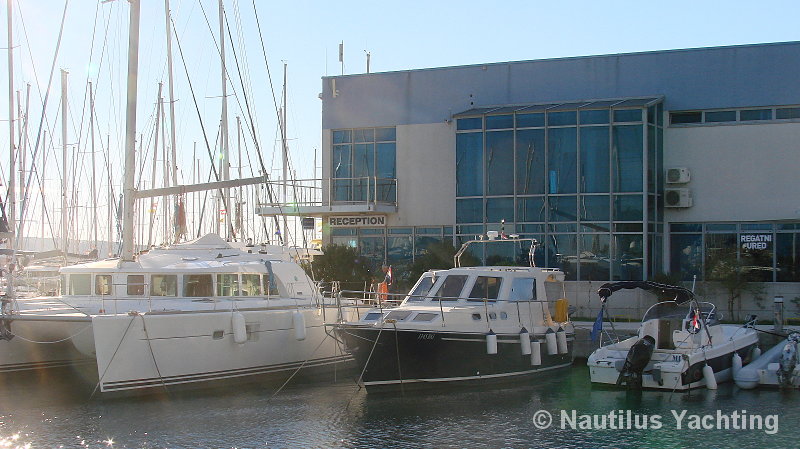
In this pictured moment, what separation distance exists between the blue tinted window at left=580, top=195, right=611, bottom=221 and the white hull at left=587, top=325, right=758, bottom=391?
31.6 ft

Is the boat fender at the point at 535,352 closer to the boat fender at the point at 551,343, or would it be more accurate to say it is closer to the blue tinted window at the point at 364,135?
the boat fender at the point at 551,343

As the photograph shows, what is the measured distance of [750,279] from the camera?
98.9 feet

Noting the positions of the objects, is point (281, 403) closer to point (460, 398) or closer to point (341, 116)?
point (460, 398)

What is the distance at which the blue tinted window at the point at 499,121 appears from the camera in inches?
1267

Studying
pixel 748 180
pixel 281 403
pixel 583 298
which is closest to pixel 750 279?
pixel 748 180

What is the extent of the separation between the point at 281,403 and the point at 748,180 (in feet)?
63.2

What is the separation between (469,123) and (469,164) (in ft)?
4.70

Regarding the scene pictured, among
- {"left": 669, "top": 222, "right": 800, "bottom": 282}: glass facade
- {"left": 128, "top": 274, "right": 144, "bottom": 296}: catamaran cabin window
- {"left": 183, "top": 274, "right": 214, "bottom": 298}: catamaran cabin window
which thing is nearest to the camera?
{"left": 128, "top": 274, "right": 144, "bottom": 296}: catamaran cabin window

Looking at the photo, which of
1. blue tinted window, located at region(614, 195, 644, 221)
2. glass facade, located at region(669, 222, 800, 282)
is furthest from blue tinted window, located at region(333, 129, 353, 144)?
glass facade, located at region(669, 222, 800, 282)

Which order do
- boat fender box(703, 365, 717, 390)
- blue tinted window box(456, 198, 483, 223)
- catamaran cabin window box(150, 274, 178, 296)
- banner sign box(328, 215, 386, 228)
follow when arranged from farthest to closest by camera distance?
banner sign box(328, 215, 386, 228) < blue tinted window box(456, 198, 483, 223) < catamaran cabin window box(150, 274, 178, 296) < boat fender box(703, 365, 717, 390)

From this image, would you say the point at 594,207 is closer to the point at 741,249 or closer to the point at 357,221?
the point at 741,249

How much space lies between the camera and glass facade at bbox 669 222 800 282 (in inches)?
A: 1206

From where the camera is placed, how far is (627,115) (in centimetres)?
3088

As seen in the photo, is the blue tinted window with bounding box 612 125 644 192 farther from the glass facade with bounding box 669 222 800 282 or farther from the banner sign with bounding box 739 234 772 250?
the banner sign with bounding box 739 234 772 250
